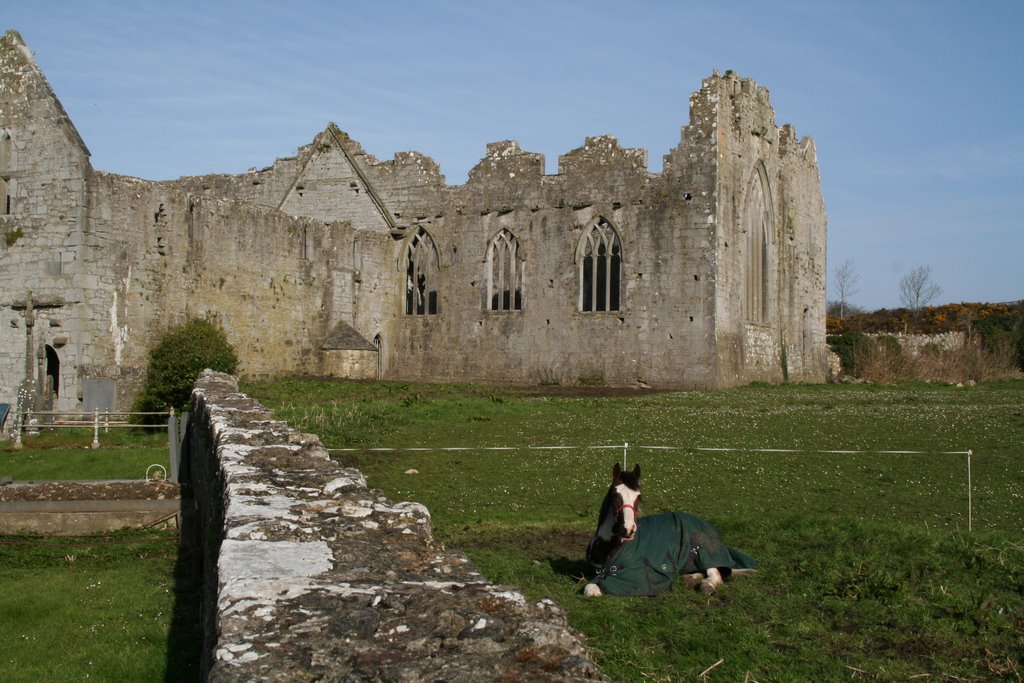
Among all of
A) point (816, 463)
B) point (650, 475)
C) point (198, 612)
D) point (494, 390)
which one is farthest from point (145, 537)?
point (494, 390)

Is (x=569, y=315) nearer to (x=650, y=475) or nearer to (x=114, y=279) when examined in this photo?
(x=114, y=279)

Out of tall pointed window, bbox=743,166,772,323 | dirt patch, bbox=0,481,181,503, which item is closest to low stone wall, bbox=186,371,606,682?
dirt patch, bbox=0,481,181,503

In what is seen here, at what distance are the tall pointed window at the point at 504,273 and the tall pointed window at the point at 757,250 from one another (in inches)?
271

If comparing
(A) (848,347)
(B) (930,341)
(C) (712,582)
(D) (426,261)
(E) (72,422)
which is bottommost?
(C) (712,582)

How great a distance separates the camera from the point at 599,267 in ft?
98.5

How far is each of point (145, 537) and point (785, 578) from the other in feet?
22.4

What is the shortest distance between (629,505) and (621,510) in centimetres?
8

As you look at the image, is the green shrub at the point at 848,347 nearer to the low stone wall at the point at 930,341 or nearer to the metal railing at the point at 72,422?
the low stone wall at the point at 930,341

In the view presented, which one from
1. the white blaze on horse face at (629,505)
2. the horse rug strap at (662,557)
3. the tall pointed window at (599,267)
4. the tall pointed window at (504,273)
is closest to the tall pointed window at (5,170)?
the tall pointed window at (504,273)

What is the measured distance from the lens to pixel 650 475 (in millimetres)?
14055

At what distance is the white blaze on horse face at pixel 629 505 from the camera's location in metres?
8.33

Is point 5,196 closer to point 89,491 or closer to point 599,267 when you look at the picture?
point 89,491

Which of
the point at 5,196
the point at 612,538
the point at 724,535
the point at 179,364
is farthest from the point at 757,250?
the point at 612,538

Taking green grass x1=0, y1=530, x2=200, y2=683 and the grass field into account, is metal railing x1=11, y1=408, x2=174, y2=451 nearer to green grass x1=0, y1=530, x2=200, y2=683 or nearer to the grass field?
the grass field
